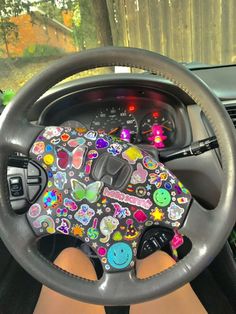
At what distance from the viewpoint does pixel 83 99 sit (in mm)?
1673

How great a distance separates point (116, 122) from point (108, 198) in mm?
588

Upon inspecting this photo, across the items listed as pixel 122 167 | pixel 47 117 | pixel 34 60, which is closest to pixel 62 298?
pixel 122 167

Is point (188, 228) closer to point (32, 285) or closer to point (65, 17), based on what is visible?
point (32, 285)

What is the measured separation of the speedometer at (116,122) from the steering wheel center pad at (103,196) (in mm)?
493

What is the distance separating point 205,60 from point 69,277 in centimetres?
288

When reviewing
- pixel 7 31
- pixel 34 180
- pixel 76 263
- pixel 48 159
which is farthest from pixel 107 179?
pixel 7 31

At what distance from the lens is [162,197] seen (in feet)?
3.76

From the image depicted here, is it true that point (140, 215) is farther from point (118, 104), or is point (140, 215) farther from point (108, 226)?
point (118, 104)

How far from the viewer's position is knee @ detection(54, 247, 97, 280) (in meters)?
1.47

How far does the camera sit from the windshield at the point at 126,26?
11.7ft

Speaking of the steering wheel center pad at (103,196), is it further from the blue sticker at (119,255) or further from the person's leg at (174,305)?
the person's leg at (174,305)

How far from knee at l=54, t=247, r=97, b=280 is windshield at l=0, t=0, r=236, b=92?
2.19m

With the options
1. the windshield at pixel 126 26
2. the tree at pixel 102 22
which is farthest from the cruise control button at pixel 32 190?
the tree at pixel 102 22

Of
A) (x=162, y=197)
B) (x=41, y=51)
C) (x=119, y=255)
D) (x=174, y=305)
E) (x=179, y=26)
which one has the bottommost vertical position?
(x=174, y=305)
